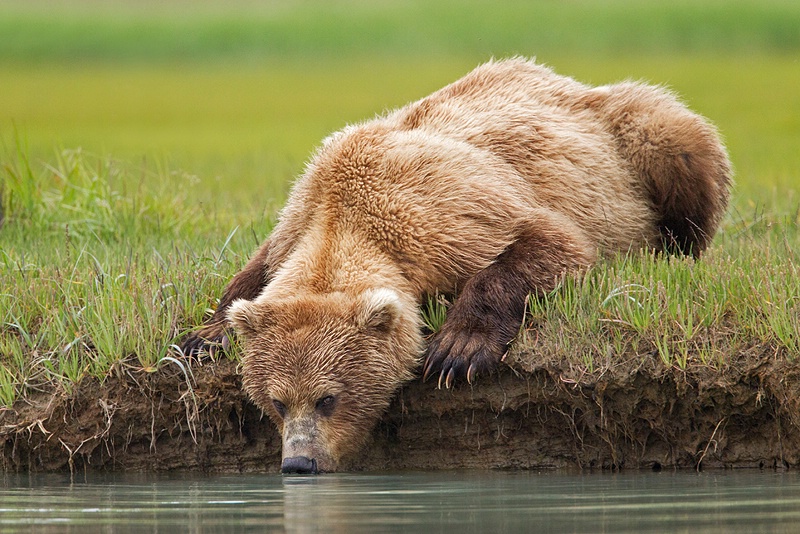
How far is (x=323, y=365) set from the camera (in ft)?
20.7

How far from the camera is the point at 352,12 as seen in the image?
4666 centimetres

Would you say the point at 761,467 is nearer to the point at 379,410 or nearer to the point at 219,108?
the point at 379,410

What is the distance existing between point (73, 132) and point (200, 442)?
20028mm

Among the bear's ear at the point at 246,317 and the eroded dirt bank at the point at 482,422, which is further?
the bear's ear at the point at 246,317

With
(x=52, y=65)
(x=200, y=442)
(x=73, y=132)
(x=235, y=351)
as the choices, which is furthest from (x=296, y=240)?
(x=52, y=65)

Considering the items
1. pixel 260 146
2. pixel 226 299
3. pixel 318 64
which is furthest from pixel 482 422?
pixel 318 64

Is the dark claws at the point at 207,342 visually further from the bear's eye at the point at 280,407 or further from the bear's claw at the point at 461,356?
the bear's claw at the point at 461,356

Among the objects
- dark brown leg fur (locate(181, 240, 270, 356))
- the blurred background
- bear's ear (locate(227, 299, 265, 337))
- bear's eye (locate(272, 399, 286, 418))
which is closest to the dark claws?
dark brown leg fur (locate(181, 240, 270, 356))

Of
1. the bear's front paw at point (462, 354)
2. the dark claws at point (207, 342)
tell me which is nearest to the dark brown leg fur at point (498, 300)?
the bear's front paw at point (462, 354)

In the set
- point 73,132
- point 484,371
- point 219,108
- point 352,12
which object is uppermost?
point 352,12

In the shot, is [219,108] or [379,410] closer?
[379,410]

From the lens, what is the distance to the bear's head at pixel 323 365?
6.28m

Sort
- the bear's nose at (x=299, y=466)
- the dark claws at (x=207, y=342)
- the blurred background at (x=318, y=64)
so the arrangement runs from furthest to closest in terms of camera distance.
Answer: the blurred background at (x=318, y=64), the dark claws at (x=207, y=342), the bear's nose at (x=299, y=466)

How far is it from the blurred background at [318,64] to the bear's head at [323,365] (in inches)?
367
